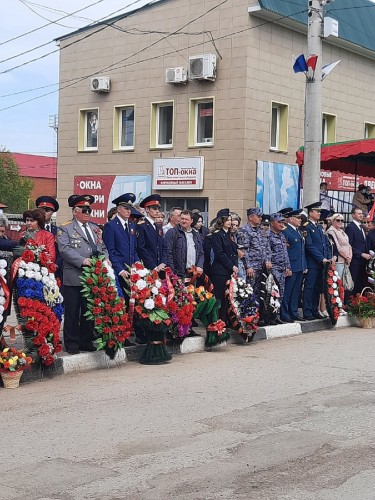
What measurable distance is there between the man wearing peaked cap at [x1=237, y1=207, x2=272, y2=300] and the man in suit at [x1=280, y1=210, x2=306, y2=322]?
3.02 ft

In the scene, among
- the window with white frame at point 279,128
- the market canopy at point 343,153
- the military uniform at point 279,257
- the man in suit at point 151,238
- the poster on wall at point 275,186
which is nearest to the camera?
the man in suit at point 151,238

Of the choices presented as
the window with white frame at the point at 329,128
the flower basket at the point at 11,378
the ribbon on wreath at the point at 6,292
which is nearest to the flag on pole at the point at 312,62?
the ribbon on wreath at the point at 6,292

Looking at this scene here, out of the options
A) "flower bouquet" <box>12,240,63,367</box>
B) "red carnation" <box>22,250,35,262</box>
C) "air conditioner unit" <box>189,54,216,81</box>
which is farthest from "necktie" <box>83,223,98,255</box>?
"air conditioner unit" <box>189,54,216,81</box>

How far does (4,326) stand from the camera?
360 inches

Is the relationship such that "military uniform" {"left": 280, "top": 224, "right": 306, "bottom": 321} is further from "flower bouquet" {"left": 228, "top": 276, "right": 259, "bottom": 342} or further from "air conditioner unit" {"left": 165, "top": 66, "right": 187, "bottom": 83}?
"air conditioner unit" {"left": 165, "top": 66, "right": 187, "bottom": 83}

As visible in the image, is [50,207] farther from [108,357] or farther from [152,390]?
[152,390]

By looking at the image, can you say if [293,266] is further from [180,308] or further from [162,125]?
[162,125]

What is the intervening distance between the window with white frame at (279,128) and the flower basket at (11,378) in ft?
58.6

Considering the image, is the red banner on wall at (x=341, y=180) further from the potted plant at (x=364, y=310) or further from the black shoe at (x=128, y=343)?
the black shoe at (x=128, y=343)

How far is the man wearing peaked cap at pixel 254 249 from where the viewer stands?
13.2 metres

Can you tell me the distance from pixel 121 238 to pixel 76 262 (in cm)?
117

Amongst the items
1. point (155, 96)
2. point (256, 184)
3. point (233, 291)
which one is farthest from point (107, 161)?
point (233, 291)

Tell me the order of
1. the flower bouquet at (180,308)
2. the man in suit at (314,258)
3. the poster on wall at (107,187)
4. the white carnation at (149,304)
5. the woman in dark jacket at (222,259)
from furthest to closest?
the poster on wall at (107,187) → the man in suit at (314,258) → the woman in dark jacket at (222,259) → the flower bouquet at (180,308) → the white carnation at (149,304)

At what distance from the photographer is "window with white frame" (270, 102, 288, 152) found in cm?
2552
